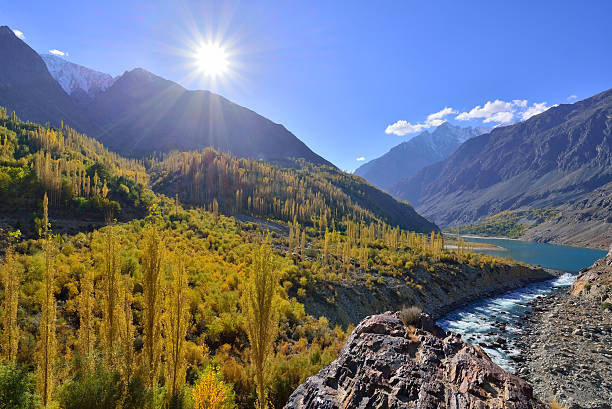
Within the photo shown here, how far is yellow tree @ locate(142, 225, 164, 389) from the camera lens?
9.30 meters

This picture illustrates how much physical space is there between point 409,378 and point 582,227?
187697 millimetres

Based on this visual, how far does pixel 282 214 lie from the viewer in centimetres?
8838

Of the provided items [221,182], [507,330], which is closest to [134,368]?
[507,330]

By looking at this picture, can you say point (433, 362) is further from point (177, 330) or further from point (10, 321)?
point (10, 321)

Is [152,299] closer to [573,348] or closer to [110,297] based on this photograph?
[110,297]

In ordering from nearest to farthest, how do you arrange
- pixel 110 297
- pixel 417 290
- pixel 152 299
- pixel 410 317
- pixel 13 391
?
pixel 13 391 → pixel 110 297 → pixel 152 299 → pixel 410 317 → pixel 417 290

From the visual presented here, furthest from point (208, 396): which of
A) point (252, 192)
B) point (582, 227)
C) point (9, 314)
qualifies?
point (582, 227)

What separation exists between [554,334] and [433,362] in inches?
1299

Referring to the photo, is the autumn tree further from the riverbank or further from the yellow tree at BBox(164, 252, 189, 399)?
Answer: the riverbank

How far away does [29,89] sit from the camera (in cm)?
15150

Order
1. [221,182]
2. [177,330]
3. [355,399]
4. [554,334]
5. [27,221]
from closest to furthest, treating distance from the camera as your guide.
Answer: [355,399], [177,330], [27,221], [554,334], [221,182]

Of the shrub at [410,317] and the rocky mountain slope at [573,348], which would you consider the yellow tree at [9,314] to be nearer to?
the shrub at [410,317]

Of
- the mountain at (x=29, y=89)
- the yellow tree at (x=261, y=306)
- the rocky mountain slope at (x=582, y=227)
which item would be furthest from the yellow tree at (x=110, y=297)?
the mountain at (x=29, y=89)

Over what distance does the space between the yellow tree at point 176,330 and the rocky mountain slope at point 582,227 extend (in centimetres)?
16009
